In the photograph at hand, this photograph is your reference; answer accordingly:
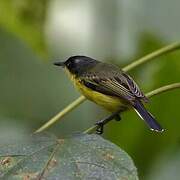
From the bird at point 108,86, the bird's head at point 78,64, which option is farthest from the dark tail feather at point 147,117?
the bird's head at point 78,64

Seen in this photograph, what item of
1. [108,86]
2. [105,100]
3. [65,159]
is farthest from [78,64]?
[65,159]

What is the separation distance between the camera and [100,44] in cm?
296

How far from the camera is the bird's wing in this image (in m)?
2.09

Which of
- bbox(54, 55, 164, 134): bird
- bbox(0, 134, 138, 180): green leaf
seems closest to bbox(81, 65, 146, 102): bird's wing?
bbox(54, 55, 164, 134): bird

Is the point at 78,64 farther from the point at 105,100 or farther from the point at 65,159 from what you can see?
the point at 65,159

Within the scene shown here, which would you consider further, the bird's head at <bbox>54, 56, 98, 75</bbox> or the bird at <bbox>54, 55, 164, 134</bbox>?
the bird's head at <bbox>54, 56, 98, 75</bbox>

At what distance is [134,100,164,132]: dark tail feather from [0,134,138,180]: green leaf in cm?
46

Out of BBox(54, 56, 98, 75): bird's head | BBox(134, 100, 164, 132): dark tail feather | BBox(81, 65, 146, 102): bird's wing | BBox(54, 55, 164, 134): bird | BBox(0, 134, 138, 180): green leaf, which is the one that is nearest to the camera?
BBox(0, 134, 138, 180): green leaf

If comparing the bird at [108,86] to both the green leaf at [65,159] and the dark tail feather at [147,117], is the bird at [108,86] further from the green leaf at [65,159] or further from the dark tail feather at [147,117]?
the green leaf at [65,159]

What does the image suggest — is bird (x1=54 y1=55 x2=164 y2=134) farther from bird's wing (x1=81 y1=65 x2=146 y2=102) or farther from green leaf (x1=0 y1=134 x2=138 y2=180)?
green leaf (x1=0 y1=134 x2=138 y2=180)

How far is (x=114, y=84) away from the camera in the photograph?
7.04 ft

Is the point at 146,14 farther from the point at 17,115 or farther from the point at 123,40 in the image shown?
the point at 17,115

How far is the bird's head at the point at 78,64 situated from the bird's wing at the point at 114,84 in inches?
3.9

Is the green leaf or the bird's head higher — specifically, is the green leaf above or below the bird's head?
above
